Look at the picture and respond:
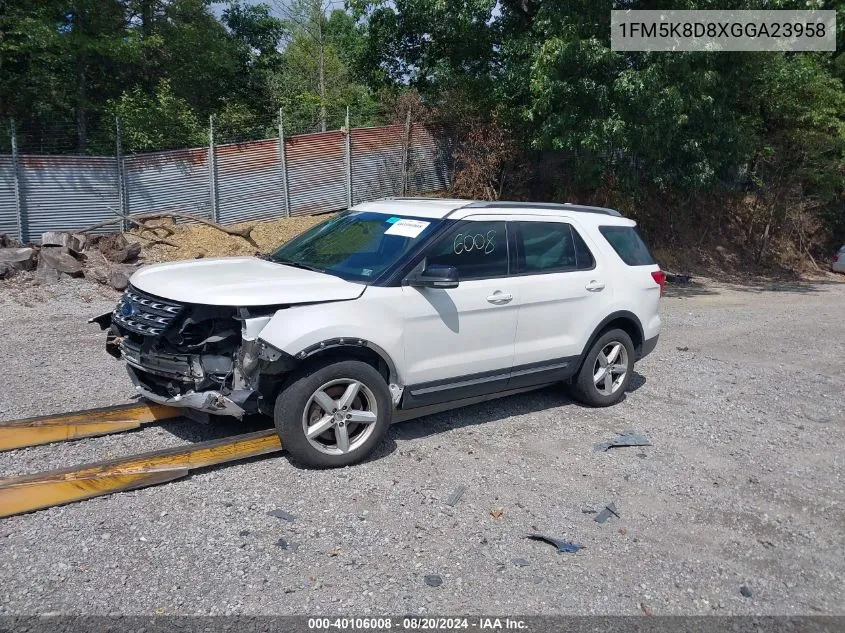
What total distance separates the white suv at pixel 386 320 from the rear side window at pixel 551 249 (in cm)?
1

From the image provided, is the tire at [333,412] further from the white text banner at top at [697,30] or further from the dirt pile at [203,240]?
the white text banner at top at [697,30]

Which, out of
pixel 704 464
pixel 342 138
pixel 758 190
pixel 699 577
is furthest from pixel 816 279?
pixel 699 577

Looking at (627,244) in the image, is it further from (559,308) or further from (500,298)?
(500,298)

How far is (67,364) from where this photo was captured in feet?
24.6

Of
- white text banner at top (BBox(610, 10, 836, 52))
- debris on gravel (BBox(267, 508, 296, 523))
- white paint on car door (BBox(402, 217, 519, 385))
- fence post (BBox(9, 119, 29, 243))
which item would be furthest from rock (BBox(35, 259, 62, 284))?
white text banner at top (BBox(610, 10, 836, 52))

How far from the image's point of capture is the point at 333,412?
4930 mm

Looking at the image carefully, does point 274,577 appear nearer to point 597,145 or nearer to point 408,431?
point 408,431

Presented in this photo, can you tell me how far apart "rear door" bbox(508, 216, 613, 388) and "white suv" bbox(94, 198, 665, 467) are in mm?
13

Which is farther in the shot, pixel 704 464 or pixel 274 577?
pixel 704 464

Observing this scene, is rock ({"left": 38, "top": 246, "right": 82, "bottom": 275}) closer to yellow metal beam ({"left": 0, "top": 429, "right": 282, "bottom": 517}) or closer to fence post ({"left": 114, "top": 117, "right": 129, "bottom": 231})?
fence post ({"left": 114, "top": 117, "right": 129, "bottom": 231})

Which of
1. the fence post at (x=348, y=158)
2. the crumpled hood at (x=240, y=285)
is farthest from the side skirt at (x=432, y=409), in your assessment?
the fence post at (x=348, y=158)

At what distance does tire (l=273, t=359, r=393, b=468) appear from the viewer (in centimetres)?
479

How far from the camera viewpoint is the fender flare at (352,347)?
4.73m

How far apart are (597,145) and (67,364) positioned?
10.3 meters
